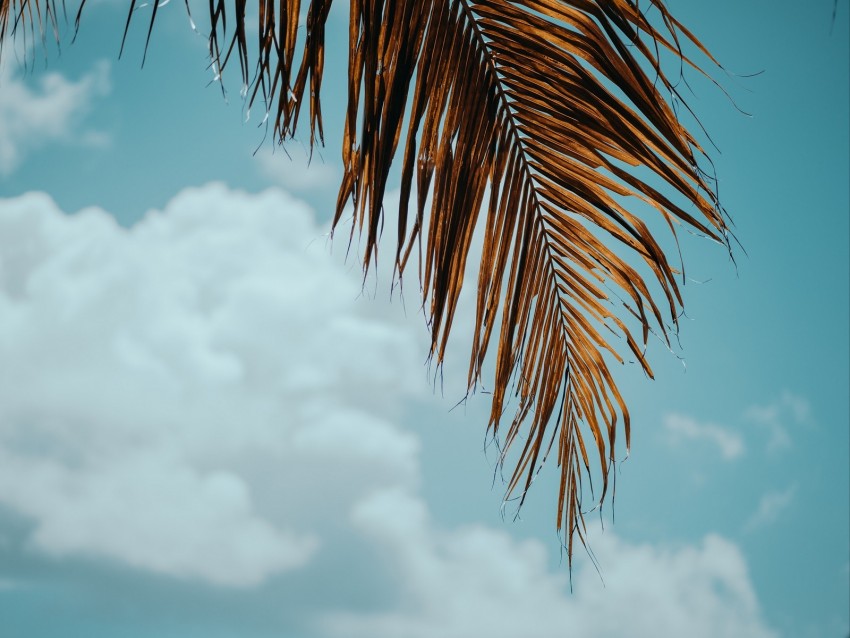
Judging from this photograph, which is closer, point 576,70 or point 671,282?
point 576,70

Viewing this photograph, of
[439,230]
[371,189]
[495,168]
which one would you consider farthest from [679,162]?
[371,189]

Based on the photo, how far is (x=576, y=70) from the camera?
1434mm

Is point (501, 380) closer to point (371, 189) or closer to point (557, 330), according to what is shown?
point (557, 330)

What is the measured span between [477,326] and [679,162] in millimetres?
520

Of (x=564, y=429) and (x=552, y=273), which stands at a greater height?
(x=552, y=273)

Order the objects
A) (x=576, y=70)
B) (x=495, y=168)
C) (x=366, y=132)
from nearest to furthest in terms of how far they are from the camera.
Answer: (x=366, y=132) → (x=576, y=70) → (x=495, y=168)

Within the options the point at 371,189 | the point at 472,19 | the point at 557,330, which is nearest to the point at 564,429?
the point at 557,330

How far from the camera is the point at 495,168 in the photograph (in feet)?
5.06

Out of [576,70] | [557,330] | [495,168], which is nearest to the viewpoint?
[576,70]

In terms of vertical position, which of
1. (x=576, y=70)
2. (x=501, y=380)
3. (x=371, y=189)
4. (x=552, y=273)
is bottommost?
(x=501, y=380)

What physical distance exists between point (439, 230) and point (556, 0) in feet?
1.61

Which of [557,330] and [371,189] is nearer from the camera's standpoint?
[371,189]

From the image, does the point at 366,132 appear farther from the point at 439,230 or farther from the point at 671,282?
the point at 671,282

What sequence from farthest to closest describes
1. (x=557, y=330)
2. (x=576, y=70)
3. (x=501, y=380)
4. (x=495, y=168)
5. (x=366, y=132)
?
(x=557, y=330), (x=501, y=380), (x=495, y=168), (x=576, y=70), (x=366, y=132)
